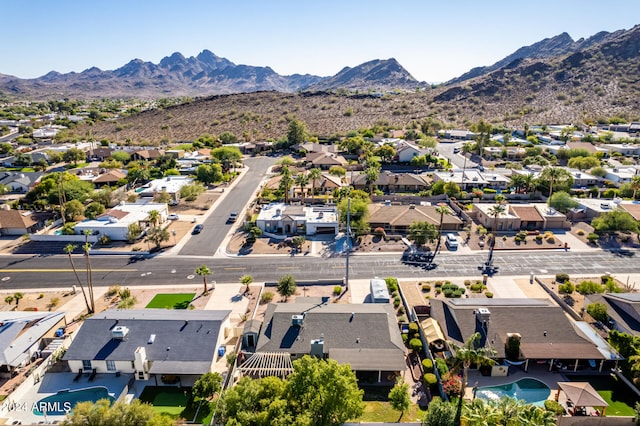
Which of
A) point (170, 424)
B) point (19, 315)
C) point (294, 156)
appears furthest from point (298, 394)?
point (294, 156)

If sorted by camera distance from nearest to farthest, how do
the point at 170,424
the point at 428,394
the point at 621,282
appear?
1. the point at 170,424
2. the point at 428,394
3. the point at 621,282

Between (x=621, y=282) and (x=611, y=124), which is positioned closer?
(x=621, y=282)

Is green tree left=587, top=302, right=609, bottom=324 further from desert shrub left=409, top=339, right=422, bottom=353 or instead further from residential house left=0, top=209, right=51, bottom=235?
residential house left=0, top=209, right=51, bottom=235

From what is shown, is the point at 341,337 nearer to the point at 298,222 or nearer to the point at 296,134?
the point at 298,222

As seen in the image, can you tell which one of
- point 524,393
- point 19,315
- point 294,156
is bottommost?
point 524,393

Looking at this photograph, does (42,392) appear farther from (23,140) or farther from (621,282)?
(23,140)

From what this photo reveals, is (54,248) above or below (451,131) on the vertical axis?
below

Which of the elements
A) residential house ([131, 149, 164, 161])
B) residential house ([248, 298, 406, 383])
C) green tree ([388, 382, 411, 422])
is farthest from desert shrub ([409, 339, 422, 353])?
residential house ([131, 149, 164, 161])
